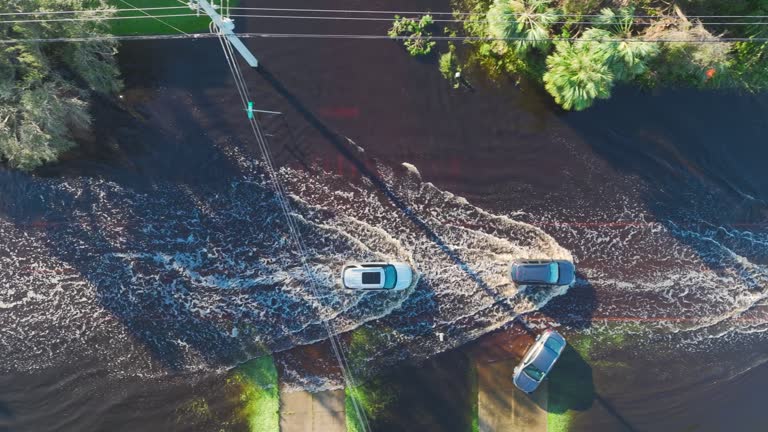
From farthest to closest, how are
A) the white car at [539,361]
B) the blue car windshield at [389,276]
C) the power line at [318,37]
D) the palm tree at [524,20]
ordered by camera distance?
the blue car windshield at [389,276] < the white car at [539,361] < the palm tree at [524,20] < the power line at [318,37]

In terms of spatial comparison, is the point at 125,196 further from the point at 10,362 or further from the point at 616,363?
the point at 616,363

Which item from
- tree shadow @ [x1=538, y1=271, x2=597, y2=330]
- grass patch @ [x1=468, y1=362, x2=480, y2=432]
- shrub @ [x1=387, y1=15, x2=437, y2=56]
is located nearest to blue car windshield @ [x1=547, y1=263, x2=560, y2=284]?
tree shadow @ [x1=538, y1=271, x2=597, y2=330]

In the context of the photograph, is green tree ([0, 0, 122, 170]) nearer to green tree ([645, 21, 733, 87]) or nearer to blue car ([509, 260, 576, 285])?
blue car ([509, 260, 576, 285])

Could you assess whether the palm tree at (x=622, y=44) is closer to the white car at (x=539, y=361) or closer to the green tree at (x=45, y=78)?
the white car at (x=539, y=361)

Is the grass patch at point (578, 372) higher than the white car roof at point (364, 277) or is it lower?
lower

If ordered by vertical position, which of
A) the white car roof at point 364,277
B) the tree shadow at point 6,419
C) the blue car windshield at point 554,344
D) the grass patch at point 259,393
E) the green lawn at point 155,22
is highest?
the green lawn at point 155,22

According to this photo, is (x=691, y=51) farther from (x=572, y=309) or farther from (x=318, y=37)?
(x=318, y=37)

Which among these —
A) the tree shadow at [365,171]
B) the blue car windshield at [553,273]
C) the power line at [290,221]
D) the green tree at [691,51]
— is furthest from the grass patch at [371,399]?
the green tree at [691,51]
